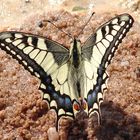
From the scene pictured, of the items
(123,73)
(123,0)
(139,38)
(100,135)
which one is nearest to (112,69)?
(123,73)

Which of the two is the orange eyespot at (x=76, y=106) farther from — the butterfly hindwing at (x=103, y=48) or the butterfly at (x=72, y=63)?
the butterfly hindwing at (x=103, y=48)

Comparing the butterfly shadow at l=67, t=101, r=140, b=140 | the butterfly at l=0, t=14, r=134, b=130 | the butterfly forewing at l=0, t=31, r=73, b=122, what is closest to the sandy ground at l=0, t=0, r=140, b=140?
the butterfly shadow at l=67, t=101, r=140, b=140

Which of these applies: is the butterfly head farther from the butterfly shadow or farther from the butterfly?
the butterfly shadow

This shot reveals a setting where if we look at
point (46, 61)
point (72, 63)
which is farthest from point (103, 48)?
point (46, 61)

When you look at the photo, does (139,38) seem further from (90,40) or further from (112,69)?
(90,40)

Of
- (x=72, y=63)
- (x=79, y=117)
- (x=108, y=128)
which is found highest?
(x=72, y=63)

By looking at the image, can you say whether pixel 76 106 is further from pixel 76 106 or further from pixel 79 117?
pixel 79 117

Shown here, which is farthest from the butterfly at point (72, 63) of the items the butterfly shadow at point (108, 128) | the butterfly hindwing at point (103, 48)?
the butterfly shadow at point (108, 128)
